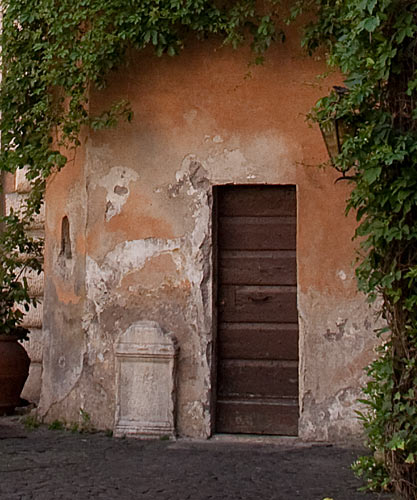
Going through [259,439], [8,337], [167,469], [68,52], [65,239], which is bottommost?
[167,469]

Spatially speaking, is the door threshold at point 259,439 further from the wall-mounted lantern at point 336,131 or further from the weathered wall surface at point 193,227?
the wall-mounted lantern at point 336,131

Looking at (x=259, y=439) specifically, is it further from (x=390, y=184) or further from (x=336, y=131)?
(x=390, y=184)

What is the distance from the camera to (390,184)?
4.78 meters

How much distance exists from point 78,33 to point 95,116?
29.4 inches

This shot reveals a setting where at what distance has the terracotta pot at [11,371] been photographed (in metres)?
7.99

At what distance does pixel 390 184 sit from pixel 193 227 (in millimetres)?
2702

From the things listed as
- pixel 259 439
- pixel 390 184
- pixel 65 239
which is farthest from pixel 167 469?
pixel 65 239

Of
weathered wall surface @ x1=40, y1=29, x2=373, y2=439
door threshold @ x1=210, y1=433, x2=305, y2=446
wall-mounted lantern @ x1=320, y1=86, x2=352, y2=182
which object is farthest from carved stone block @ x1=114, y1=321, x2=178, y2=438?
wall-mounted lantern @ x1=320, y1=86, x2=352, y2=182

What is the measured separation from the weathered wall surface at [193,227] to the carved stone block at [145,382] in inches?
4.1

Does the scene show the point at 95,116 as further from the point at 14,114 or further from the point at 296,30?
the point at 296,30

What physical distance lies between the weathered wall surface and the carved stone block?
10 cm

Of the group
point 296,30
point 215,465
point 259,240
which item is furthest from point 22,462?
point 296,30

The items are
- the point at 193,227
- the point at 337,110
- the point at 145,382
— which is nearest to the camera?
the point at 337,110

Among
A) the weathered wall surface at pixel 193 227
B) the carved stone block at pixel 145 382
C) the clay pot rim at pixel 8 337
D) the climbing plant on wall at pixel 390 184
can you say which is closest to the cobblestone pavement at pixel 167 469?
the carved stone block at pixel 145 382
